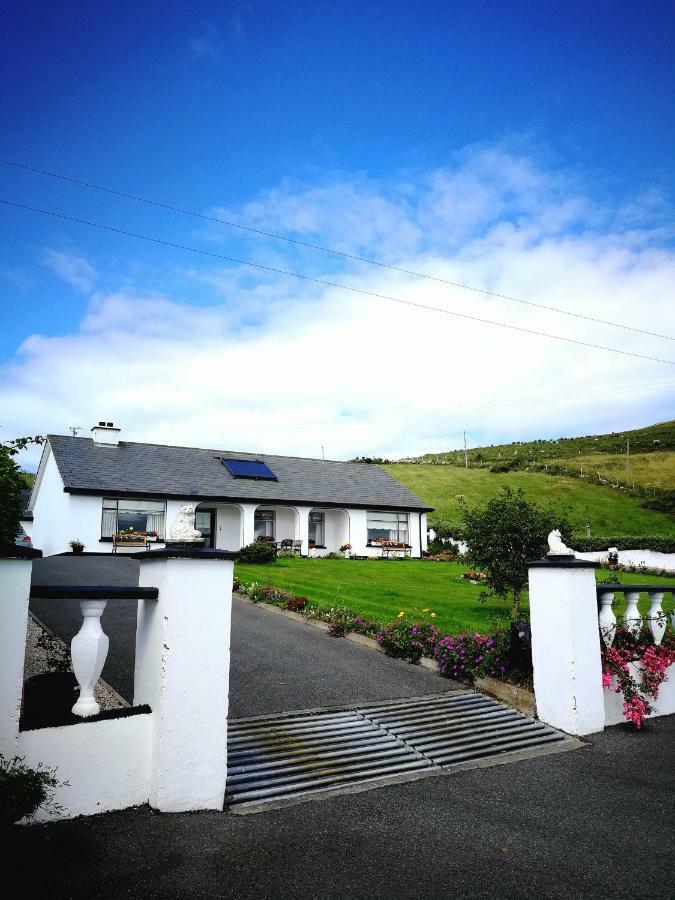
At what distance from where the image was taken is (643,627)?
7.02m

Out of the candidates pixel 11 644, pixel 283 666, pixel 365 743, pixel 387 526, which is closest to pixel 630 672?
pixel 365 743

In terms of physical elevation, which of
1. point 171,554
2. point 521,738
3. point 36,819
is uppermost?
point 171,554

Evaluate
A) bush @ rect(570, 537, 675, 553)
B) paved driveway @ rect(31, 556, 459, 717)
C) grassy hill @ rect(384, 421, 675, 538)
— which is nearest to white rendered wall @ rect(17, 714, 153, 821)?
paved driveway @ rect(31, 556, 459, 717)

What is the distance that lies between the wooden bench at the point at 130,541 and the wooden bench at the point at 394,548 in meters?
13.2

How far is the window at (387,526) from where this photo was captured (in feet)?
105

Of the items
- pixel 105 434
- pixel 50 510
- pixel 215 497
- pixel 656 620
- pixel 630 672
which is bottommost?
pixel 630 672

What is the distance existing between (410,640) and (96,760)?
5667 mm

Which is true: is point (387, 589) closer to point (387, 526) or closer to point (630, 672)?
point (630, 672)

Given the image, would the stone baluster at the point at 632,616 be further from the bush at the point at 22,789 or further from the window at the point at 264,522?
the window at the point at 264,522

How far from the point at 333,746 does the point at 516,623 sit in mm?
3148

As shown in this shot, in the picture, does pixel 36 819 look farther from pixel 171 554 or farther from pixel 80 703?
pixel 171 554

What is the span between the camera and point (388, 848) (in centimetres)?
340

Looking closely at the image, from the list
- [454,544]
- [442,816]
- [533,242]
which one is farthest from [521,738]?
[454,544]

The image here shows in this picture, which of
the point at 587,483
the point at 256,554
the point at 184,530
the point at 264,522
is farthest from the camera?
the point at 587,483
